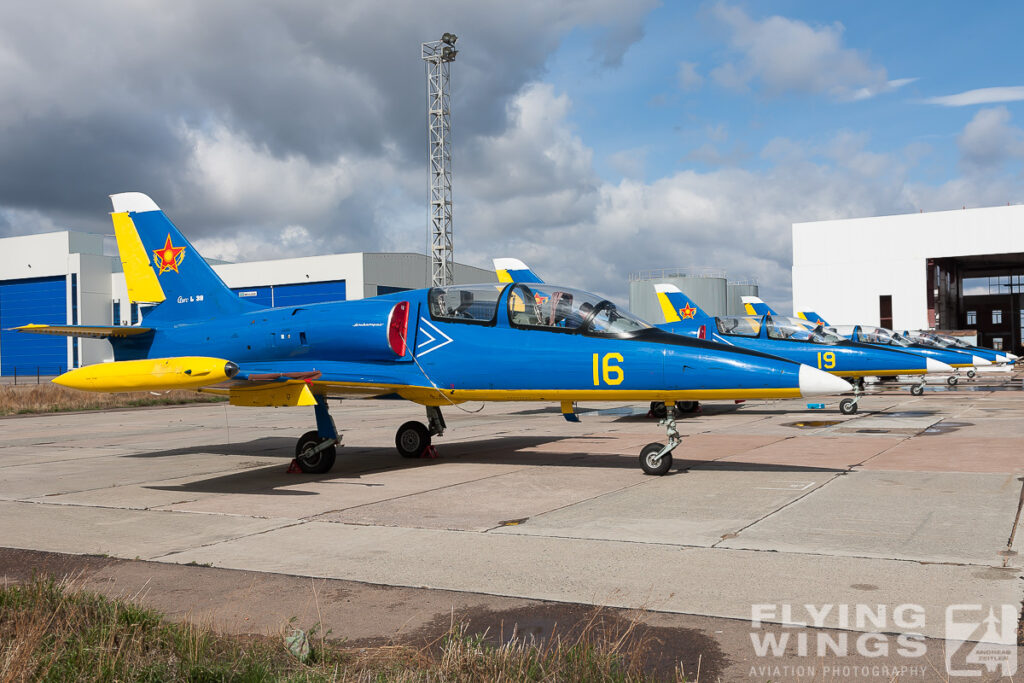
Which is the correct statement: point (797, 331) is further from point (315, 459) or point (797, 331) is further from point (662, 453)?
point (315, 459)

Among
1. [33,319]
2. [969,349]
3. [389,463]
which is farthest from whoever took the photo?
[33,319]

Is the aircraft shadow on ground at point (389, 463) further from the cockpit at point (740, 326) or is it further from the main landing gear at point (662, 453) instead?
the cockpit at point (740, 326)

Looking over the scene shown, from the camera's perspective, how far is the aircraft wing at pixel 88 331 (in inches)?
441

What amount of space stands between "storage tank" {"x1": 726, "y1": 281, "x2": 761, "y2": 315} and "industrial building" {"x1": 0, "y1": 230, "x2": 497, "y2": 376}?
21.7 m

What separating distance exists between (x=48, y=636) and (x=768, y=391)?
7.31 metres

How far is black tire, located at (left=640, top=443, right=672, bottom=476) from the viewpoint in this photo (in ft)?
32.7

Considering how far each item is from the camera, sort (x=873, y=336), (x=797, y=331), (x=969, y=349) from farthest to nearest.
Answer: (x=969, y=349) → (x=873, y=336) → (x=797, y=331)

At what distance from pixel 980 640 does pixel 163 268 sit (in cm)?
1278

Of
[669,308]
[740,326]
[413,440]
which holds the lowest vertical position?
[413,440]

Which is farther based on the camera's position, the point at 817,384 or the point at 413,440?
the point at 413,440

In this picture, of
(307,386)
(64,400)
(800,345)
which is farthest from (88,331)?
(64,400)

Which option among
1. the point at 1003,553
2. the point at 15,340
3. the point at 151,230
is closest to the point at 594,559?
the point at 1003,553

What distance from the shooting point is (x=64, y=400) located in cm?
2952

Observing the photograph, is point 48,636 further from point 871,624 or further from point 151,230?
point 151,230
